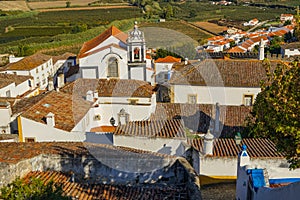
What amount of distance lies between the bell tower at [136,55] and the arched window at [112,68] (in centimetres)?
89

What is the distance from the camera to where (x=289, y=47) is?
3541 cm

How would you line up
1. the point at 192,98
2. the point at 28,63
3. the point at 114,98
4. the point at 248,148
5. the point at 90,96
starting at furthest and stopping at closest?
the point at 28,63
the point at 192,98
the point at 114,98
the point at 90,96
the point at 248,148

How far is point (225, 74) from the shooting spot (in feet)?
65.5

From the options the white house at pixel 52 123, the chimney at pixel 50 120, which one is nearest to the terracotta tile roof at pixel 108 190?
the white house at pixel 52 123

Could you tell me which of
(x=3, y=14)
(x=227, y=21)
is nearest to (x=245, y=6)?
(x=227, y=21)

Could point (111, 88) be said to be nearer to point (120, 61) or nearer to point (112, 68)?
point (120, 61)

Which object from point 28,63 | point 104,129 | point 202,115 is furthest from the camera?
point 28,63

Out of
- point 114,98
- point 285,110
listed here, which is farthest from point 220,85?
point 285,110

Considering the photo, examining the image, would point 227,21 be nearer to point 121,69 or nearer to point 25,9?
point 25,9

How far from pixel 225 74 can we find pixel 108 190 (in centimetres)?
1303

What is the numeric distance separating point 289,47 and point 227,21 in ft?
156

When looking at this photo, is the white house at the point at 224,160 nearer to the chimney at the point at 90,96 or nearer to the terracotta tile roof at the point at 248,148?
the terracotta tile roof at the point at 248,148

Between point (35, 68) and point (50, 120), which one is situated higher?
point (50, 120)

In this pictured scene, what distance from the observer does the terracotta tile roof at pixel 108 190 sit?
787 cm
